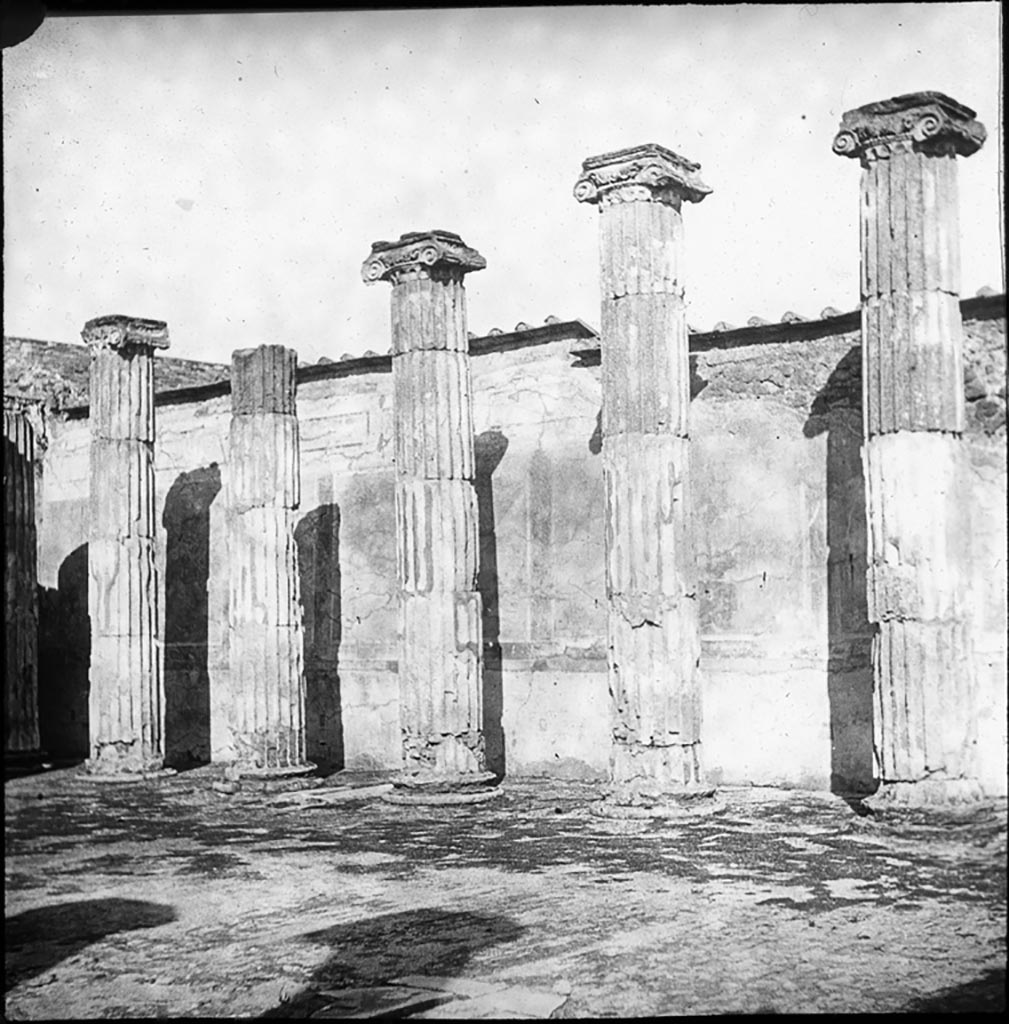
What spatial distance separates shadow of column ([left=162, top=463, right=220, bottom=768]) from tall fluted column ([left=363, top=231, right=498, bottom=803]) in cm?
326

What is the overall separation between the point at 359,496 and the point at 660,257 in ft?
14.7

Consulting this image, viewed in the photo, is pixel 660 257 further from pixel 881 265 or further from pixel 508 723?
pixel 508 723

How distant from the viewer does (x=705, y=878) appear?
866 centimetres

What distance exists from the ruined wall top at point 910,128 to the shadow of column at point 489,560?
477 centimetres

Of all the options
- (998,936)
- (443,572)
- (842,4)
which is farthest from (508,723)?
(842,4)

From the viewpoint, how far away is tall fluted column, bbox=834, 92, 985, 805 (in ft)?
30.7

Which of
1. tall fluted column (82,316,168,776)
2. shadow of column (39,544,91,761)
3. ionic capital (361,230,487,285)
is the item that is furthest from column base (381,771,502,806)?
ionic capital (361,230,487,285)

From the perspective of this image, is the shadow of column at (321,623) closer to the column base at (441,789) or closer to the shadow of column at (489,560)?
the shadow of column at (489,560)

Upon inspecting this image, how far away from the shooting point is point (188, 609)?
15.0 metres

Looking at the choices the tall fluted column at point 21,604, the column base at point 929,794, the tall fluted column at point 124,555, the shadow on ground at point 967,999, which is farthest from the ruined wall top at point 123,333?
the shadow on ground at point 967,999

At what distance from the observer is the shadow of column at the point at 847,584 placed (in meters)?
11.3

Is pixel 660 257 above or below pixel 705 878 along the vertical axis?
above

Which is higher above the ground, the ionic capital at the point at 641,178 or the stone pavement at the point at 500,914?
the ionic capital at the point at 641,178

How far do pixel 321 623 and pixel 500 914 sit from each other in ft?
21.6
